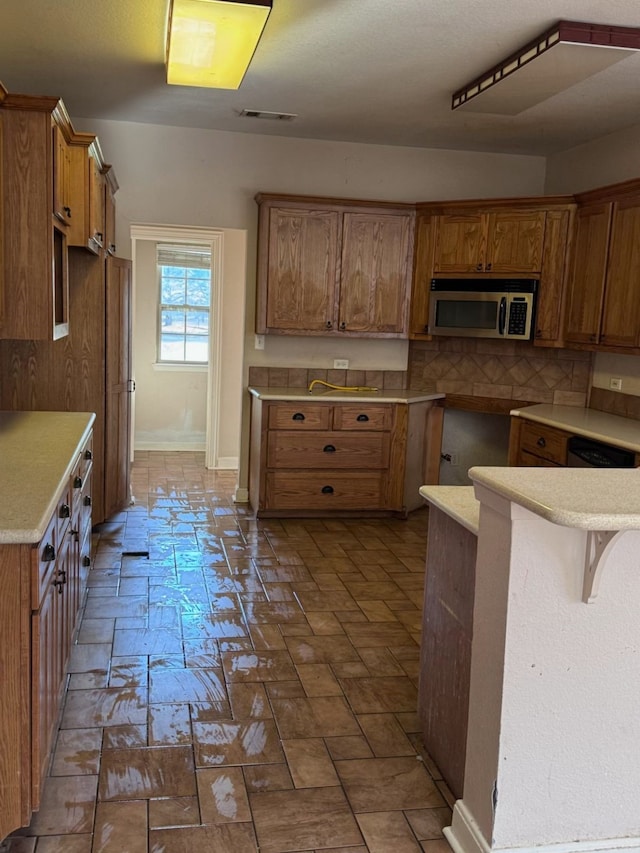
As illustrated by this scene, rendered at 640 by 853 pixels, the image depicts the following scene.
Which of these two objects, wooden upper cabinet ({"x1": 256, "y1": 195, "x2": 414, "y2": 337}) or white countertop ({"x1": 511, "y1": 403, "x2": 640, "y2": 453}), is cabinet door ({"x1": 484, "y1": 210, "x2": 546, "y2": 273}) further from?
white countertop ({"x1": 511, "y1": 403, "x2": 640, "y2": 453})

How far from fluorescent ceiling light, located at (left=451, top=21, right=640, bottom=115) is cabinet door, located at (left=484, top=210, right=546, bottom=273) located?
921 millimetres

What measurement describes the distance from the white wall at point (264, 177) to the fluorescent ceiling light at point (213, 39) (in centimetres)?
162

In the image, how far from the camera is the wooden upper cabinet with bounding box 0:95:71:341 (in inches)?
113

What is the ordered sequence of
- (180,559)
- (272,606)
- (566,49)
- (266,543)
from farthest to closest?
(266,543)
(180,559)
(272,606)
(566,49)

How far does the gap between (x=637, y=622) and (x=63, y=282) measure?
2.71 meters

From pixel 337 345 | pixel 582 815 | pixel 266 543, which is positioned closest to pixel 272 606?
pixel 266 543

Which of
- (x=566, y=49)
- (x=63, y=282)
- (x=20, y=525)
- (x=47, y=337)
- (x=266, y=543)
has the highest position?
(x=566, y=49)

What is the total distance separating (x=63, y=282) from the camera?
346cm

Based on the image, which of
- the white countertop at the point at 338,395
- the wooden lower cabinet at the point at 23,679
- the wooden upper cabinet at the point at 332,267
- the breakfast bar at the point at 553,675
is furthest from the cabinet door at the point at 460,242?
the wooden lower cabinet at the point at 23,679

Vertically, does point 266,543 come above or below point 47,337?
below

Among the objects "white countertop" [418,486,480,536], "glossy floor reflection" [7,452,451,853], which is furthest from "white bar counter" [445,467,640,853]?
"glossy floor reflection" [7,452,451,853]

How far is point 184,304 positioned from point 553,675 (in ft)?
21.5

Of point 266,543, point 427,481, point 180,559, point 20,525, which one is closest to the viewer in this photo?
point 20,525

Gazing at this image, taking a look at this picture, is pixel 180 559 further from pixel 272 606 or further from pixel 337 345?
pixel 337 345
